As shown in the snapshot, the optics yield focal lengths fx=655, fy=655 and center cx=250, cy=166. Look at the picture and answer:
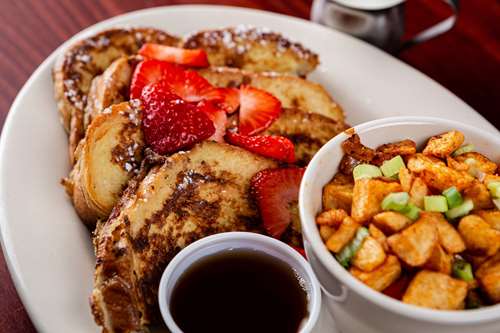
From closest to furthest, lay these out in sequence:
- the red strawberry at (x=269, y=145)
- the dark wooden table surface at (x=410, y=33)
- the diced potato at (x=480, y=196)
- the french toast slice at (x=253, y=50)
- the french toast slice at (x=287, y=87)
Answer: the diced potato at (x=480, y=196), the red strawberry at (x=269, y=145), the french toast slice at (x=287, y=87), the french toast slice at (x=253, y=50), the dark wooden table surface at (x=410, y=33)

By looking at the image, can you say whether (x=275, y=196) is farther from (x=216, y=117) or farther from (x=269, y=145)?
(x=216, y=117)

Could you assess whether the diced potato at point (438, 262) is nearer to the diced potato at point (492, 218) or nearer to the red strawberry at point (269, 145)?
the diced potato at point (492, 218)

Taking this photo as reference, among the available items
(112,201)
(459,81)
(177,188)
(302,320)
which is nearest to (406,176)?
(302,320)

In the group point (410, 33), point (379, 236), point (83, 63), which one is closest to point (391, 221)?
point (379, 236)

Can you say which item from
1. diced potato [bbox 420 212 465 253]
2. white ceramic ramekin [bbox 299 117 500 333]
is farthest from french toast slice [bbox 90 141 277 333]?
diced potato [bbox 420 212 465 253]

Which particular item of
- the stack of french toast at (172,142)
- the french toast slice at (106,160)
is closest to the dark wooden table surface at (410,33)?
the stack of french toast at (172,142)

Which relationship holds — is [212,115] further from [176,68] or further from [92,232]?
[92,232]

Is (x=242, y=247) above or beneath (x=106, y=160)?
beneath
